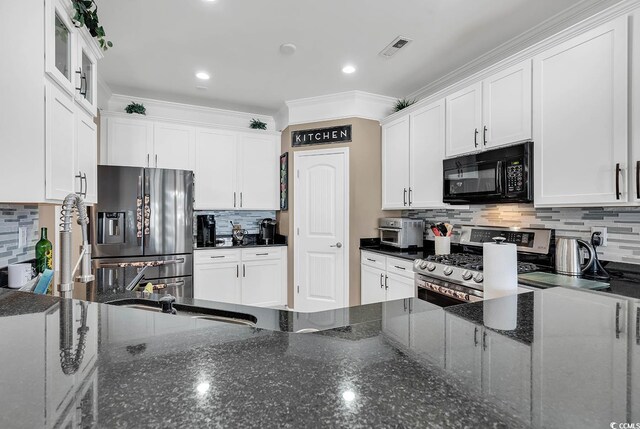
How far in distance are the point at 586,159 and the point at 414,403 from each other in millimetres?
2116

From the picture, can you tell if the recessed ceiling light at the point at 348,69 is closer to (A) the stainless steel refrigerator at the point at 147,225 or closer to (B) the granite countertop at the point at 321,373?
(A) the stainless steel refrigerator at the point at 147,225

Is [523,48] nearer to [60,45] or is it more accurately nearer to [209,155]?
[60,45]

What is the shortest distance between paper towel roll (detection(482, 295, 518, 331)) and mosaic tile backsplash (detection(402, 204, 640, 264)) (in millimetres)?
1602

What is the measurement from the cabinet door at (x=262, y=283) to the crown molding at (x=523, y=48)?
88.8 inches

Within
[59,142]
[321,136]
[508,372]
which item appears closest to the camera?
[508,372]

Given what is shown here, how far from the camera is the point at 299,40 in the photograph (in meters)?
2.63

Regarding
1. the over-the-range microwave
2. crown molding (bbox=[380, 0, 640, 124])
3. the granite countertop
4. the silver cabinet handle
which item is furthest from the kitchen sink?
crown molding (bbox=[380, 0, 640, 124])

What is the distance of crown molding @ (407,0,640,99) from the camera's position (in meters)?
1.78

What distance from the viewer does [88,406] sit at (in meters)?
0.38

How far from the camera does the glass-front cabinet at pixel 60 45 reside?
4.79 feet

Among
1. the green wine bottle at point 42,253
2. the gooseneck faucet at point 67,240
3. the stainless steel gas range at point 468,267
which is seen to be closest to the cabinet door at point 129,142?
the green wine bottle at point 42,253

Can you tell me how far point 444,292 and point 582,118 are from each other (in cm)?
139

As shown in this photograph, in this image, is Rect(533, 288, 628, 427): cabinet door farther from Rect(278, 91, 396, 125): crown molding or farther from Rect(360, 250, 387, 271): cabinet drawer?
Rect(278, 91, 396, 125): crown molding

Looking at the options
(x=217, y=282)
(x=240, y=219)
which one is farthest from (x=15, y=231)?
(x=240, y=219)
